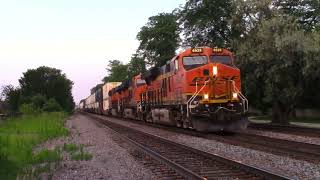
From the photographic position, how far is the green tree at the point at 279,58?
29.8 m

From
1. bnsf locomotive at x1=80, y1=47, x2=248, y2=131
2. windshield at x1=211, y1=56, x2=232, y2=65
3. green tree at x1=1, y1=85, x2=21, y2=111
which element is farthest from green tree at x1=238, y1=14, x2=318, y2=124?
green tree at x1=1, y1=85, x2=21, y2=111

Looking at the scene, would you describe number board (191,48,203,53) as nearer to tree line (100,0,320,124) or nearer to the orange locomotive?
the orange locomotive

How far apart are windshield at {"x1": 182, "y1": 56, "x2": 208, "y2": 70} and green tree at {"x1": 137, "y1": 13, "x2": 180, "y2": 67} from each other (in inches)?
1870

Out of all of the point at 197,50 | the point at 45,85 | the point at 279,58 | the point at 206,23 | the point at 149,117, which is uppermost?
the point at 206,23

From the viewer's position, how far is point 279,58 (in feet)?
101

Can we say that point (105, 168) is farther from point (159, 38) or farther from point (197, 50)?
point (159, 38)

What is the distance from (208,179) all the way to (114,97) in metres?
51.7

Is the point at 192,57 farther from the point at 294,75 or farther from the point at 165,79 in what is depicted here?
the point at 294,75

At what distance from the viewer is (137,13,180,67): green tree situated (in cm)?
7384

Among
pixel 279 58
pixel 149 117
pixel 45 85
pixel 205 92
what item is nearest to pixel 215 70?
pixel 205 92

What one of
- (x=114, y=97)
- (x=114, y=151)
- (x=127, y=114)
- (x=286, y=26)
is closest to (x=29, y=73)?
(x=114, y=97)

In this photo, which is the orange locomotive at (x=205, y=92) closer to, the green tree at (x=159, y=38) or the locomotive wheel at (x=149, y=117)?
the locomotive wheel at (x=149, y=117)

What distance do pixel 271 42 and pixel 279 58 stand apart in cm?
126

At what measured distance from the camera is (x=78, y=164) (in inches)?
551
